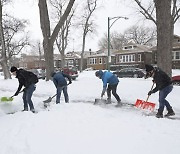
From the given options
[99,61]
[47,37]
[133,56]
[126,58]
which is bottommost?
[99,61]

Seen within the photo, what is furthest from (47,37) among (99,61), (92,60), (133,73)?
(92,60)

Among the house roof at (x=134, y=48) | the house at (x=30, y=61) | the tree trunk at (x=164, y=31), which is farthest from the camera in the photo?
the house at (x=30, y=61)

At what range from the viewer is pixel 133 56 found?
177 feet

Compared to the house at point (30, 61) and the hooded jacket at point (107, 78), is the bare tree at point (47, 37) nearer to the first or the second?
the hooded jacket at point (107, 78)

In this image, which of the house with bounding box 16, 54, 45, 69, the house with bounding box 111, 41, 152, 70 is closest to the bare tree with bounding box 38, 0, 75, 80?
the house with bounding box 111, 41, 152, 70

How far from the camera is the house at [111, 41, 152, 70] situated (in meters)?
52.2

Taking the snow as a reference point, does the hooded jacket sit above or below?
above

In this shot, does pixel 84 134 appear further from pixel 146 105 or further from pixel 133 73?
pixel 133 73

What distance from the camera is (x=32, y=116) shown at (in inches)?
287

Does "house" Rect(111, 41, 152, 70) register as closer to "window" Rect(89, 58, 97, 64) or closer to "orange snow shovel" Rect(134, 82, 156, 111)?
"window" Rect(89, 58, 97, 64)

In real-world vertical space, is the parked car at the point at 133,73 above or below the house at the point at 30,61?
below

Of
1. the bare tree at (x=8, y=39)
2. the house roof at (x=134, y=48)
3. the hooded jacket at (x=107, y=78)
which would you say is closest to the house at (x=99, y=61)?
the house roof at (x=134, y=48)

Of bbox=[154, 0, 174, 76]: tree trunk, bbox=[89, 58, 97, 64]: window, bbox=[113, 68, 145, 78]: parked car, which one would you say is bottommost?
bbox=[113, 68, 145, 78]: parked car

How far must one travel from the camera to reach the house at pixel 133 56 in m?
52.2
